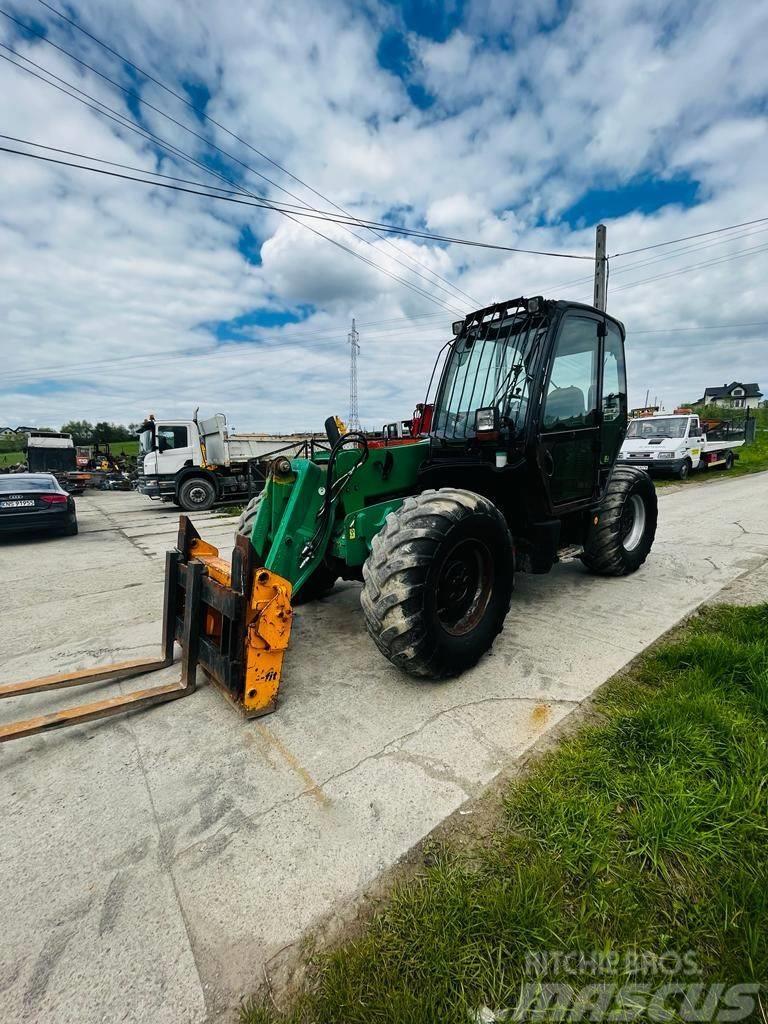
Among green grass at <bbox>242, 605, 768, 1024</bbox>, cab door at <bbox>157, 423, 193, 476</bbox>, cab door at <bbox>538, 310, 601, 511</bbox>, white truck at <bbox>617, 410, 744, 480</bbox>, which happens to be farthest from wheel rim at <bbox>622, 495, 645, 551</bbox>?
cab door at <bbox>157, 423, 193, 476</bbox>

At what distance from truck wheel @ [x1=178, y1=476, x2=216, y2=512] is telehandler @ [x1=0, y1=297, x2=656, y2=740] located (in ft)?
34.8

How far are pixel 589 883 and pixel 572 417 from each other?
338cm

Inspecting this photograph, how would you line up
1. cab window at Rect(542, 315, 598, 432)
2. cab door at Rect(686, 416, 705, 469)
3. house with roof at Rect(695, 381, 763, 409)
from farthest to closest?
house with roof at Rect(695, 381, 763, 409) < cab door at Rect(686, 416, 705, 469) < cab window at Rect(542, 315, 598, 432)

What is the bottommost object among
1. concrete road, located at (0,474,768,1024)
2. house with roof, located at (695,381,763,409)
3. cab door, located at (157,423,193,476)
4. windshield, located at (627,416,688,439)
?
concrete road, located at (0,474,768,1024)

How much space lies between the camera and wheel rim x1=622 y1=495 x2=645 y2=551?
5221 mm

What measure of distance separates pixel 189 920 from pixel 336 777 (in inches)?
31.2

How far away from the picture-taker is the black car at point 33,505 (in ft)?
27.9

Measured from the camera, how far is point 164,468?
45.8 ft

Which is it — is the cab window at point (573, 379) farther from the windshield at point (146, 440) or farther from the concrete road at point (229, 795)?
the windshield at point (146, 440)

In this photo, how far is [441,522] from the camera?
283 cm

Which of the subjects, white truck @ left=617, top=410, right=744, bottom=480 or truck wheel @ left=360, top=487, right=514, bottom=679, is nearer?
truck wheel @ left=360, top=487, right=514, bottom=679

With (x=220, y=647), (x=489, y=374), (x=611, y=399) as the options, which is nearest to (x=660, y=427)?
(x=611, y=399)

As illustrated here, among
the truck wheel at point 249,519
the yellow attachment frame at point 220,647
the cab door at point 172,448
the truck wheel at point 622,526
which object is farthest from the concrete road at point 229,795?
the cab door at point 172,448

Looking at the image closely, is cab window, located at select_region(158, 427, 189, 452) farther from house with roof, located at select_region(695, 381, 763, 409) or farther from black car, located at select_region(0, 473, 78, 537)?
house with roof, located at select_region(695, 381, 763, 409)
